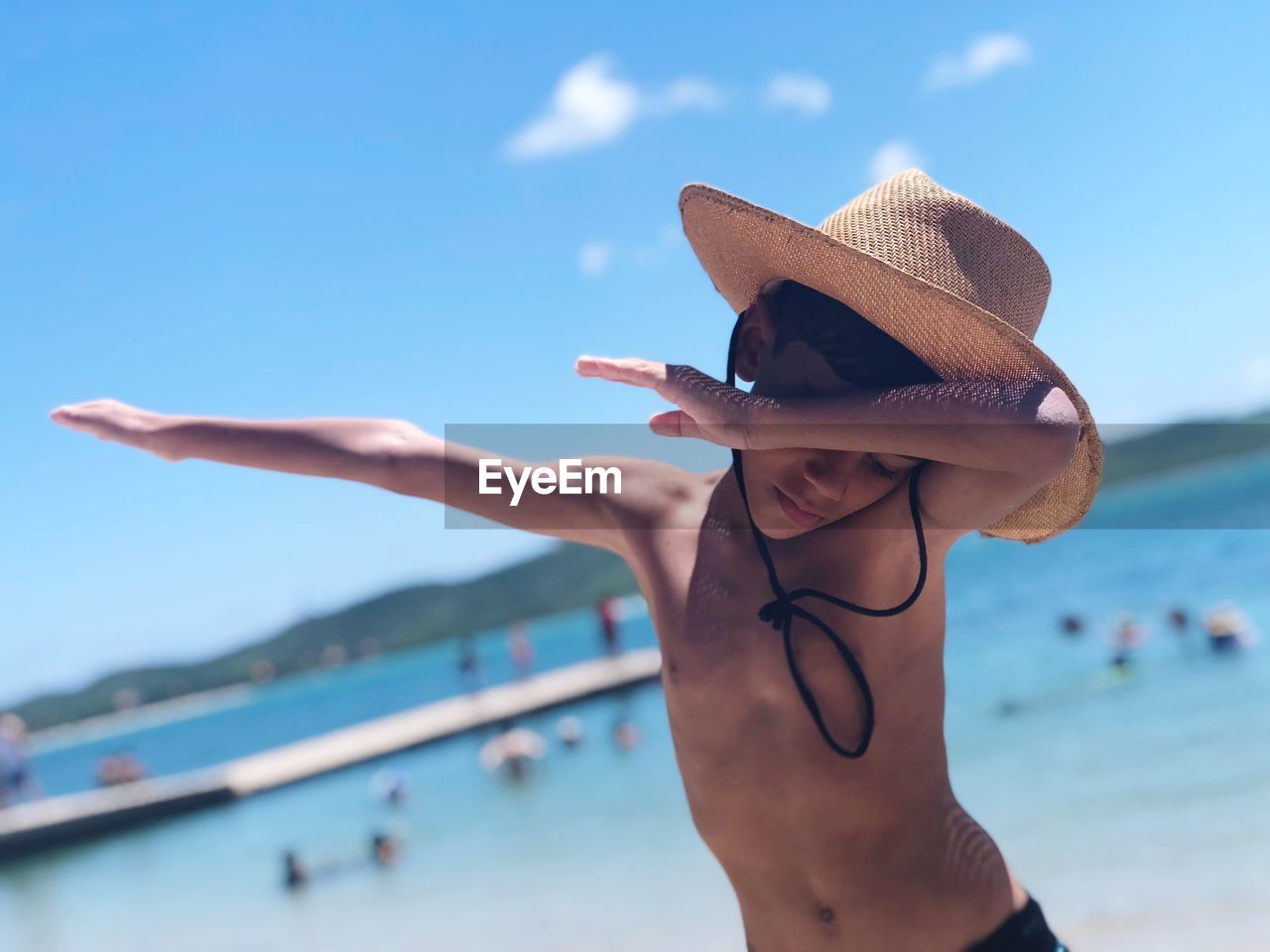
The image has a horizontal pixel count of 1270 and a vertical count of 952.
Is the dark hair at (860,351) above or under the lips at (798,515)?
above

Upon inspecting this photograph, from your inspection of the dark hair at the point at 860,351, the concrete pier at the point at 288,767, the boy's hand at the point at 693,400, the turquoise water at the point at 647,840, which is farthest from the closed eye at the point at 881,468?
the concrete pier at the point at 288,767

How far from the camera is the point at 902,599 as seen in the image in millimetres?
1897

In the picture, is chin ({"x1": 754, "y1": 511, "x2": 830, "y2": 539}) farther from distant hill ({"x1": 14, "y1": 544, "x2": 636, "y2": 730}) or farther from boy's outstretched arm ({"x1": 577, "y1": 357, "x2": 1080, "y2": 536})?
distant hill ({"x1": 14, "y1": 544, "x2": 636, "y2": 730})

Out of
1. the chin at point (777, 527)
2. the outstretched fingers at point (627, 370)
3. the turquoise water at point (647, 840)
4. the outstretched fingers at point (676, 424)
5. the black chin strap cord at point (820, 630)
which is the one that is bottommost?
the turquoise water at point (647, 840)

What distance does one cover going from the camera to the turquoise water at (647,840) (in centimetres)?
691

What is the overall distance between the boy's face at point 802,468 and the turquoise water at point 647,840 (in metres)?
1.10

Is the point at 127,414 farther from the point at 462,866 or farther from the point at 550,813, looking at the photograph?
the point at 550,813

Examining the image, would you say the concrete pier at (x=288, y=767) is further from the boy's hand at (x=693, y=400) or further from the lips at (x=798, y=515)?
the boy's hand at (x=693, y=400)

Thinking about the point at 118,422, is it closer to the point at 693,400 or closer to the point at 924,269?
the point at 693,400

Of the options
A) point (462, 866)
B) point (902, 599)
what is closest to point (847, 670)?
point (902, 599)

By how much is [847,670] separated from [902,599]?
0.15 metres

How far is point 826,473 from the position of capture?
1.75 m

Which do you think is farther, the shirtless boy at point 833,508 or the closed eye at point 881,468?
the closed eye at point 881,468

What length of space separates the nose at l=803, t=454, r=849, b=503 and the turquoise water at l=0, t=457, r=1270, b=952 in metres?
1.15
